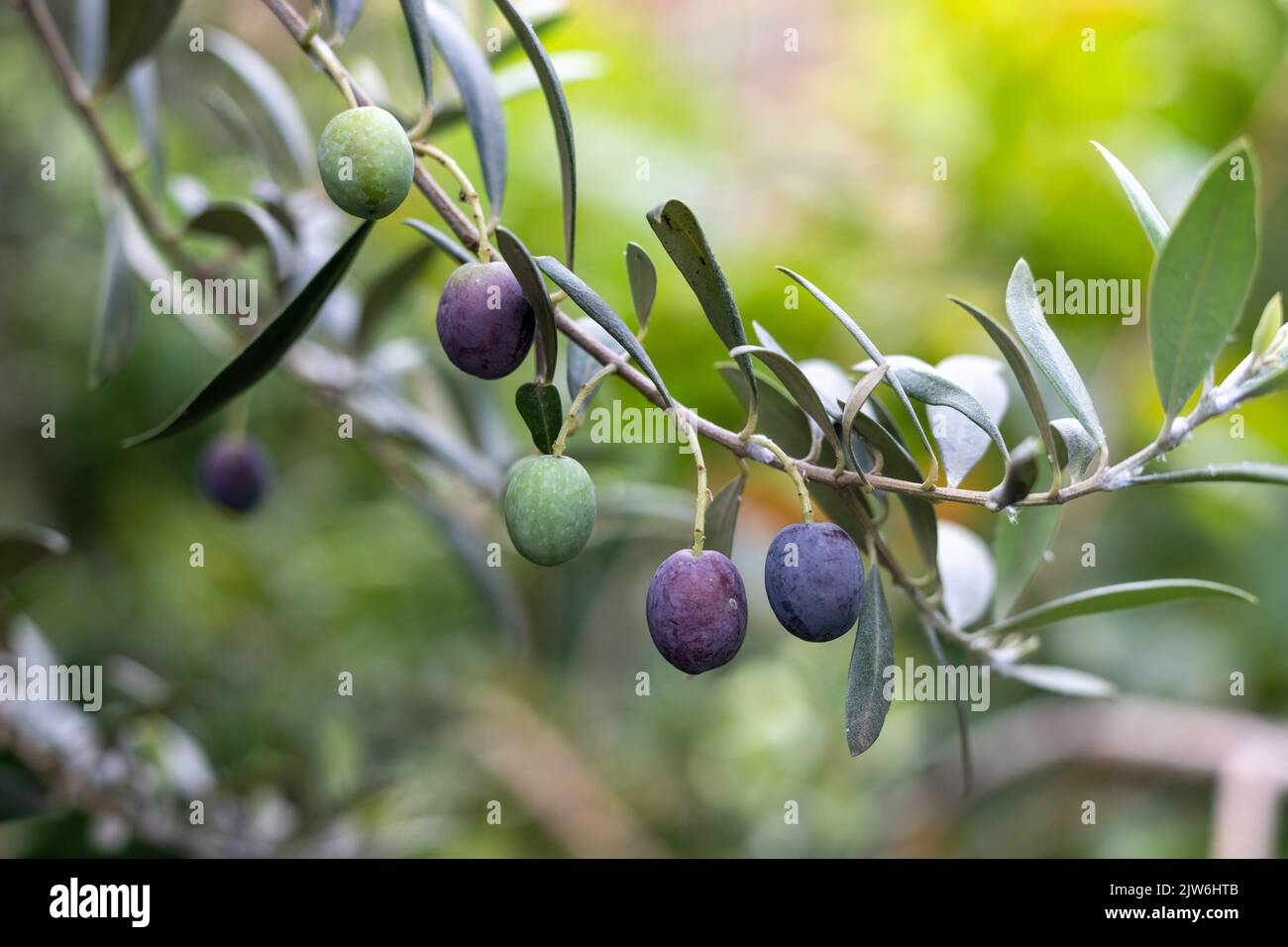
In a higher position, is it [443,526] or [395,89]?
[395,89]

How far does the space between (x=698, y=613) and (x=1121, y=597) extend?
0.90 feet

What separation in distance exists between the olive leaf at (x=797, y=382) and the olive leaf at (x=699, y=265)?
0.02 metres

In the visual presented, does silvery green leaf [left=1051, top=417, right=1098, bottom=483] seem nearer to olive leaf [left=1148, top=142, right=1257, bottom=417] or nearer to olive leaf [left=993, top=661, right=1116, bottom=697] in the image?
olive leaf [left=1148, top=142, right=1257, bottom=417]

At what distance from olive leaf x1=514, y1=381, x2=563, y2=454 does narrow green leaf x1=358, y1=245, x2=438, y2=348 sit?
433mm

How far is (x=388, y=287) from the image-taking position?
97 centimetres

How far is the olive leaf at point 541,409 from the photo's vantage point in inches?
20.7

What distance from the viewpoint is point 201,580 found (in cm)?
201

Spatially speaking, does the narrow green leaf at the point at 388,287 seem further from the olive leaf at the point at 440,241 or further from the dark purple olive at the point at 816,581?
the dark purple olive at the point at 816,581

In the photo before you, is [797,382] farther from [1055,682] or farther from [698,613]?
[1055,682]

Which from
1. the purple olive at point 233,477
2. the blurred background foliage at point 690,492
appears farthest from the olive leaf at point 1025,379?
the blurred background foliage at point 690,492

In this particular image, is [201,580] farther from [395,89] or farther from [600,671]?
[395,89]

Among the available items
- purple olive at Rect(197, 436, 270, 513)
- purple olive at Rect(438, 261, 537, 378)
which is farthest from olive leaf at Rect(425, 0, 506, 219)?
purple olive at Rect(197, 436, 270, 513)

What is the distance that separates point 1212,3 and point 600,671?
183 centimetres
